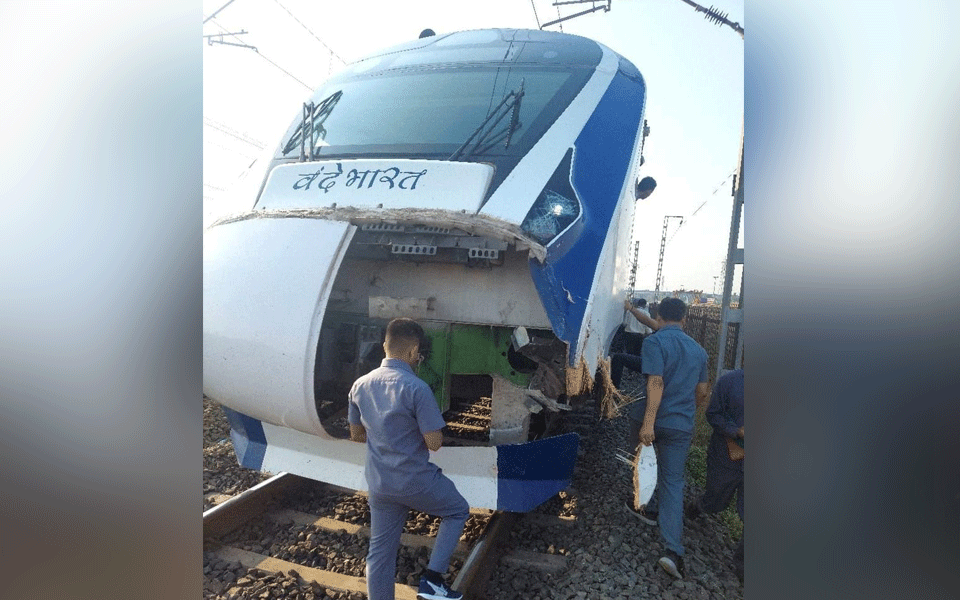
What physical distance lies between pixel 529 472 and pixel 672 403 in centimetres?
81

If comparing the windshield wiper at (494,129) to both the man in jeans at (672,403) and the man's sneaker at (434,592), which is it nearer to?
the man in jeans at (672,403)

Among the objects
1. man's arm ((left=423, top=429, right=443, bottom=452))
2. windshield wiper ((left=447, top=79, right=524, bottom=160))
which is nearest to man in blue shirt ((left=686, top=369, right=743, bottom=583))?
man's arm ((left=423, top=429, right=443, bottom=452))

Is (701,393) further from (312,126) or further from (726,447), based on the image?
(312,126)

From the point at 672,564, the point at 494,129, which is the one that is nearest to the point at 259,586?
the point at 672,564

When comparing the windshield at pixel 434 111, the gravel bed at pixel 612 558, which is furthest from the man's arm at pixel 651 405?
the windshield at pixel 434 111

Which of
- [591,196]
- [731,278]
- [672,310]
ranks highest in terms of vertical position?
[591,196]

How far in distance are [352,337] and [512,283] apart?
0.86 m

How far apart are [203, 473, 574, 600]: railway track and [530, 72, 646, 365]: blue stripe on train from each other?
1.15m

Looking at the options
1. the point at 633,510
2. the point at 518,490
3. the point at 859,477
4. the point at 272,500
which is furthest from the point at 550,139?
the point at 272,500

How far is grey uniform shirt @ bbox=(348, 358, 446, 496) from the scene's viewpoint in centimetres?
210

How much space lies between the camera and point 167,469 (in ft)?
2.91

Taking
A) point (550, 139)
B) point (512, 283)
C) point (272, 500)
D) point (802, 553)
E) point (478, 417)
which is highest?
point (550, 139)

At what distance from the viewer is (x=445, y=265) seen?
2830 mm

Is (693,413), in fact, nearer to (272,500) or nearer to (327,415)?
(327,415)
